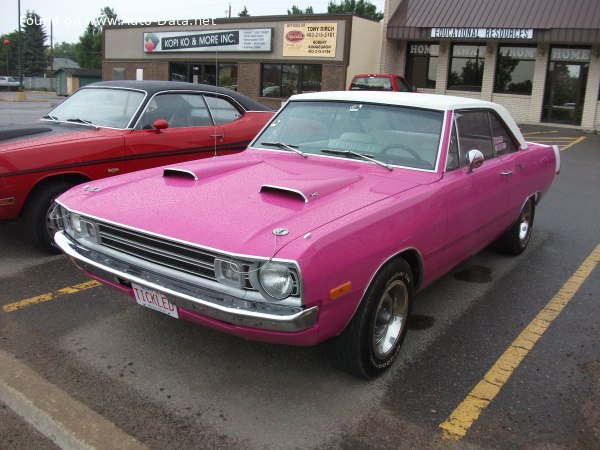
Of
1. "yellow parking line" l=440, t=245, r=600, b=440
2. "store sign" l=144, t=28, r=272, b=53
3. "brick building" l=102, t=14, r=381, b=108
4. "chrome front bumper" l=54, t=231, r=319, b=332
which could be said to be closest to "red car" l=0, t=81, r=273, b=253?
"chrome front bumper" l=54, t=231, r=319, b=332

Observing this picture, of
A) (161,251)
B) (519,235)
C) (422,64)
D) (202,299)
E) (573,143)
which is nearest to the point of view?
(202,299)

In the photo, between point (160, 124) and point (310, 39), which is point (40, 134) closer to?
point (160, 124)

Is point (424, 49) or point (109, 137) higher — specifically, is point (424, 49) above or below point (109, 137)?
above

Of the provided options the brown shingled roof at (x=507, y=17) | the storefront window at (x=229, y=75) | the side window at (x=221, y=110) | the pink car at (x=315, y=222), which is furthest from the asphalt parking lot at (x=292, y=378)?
the storefront window at (x=229, y=75)

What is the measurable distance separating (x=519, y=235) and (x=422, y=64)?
66.7 ft

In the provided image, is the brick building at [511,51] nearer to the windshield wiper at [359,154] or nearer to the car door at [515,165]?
the car door at [515,165]

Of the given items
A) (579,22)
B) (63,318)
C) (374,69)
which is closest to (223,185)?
(63,318)

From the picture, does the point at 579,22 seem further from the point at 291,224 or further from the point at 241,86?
the point at 291,224

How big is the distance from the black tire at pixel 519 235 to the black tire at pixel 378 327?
2445mm

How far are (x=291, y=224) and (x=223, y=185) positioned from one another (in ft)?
2.81

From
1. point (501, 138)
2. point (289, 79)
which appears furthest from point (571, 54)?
point (501, 138)

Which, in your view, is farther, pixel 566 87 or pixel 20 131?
pixel 566 87

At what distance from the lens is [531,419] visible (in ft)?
9.67

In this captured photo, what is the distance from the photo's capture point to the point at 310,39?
81.1 ft
